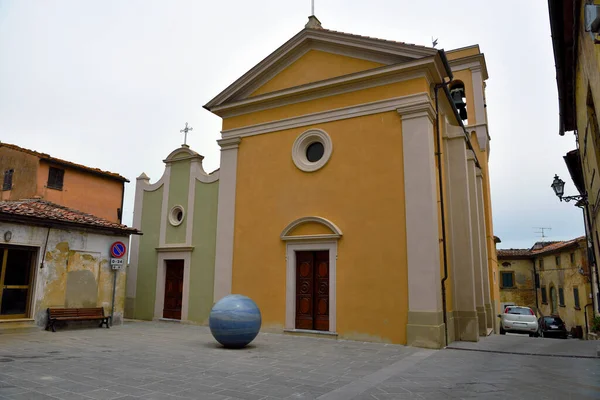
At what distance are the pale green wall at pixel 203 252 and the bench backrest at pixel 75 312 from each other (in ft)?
8.97

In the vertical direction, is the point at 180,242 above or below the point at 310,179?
below

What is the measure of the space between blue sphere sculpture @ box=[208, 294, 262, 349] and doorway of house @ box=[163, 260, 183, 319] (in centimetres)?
586

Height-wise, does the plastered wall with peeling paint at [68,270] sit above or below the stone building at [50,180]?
below

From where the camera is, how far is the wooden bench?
36.2ft

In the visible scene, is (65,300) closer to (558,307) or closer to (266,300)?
(266,300)

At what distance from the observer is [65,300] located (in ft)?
38.1

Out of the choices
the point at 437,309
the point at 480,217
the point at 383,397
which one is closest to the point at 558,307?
the point at 480,217

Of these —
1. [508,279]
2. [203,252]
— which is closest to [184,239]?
[203,252]

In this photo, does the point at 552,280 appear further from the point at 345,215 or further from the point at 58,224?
the point at 58,224

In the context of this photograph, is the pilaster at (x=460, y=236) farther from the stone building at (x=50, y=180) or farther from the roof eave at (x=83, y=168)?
the stone building at (x=50, y=180)

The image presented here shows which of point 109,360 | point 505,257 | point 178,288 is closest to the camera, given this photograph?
point 109,360

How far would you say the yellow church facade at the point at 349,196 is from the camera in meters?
10.5

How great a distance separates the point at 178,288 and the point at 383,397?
34.2ft

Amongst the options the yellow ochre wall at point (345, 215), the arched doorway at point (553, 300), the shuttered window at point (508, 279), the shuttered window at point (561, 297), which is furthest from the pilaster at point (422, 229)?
the shuttered window at point (508, 279)
